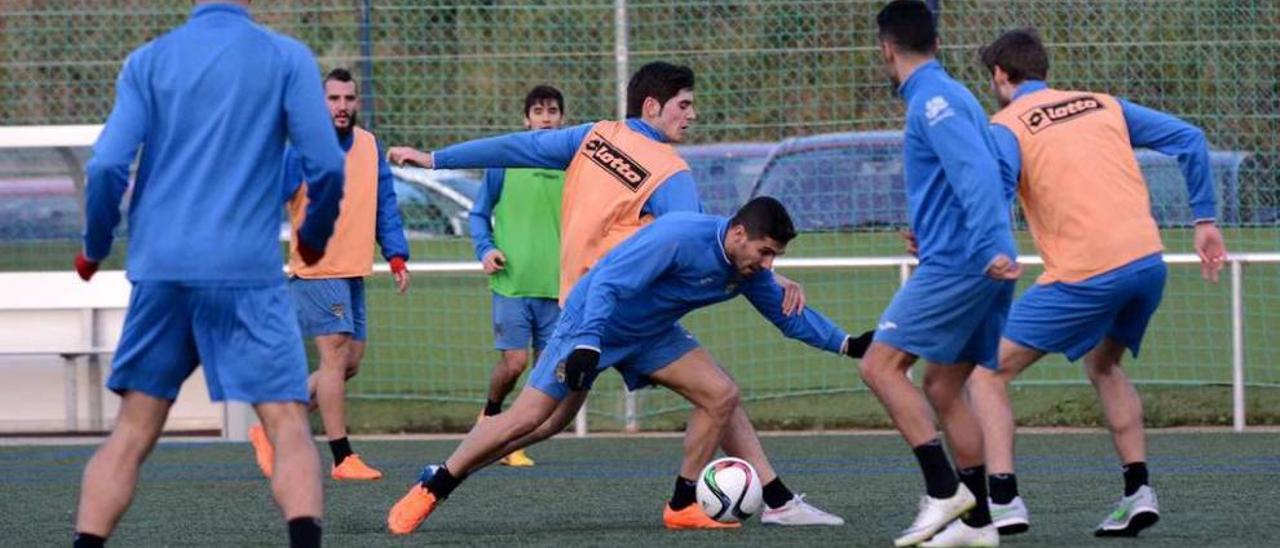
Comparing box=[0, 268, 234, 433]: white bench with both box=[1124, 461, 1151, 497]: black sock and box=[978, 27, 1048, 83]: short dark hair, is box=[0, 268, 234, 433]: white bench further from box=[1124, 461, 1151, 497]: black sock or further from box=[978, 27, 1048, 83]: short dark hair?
box=[1124, 461, 1151, 497]: black sock

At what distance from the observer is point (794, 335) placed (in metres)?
7.74

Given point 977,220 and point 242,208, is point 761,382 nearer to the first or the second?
point 977,220

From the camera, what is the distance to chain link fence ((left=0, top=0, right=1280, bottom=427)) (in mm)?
12594

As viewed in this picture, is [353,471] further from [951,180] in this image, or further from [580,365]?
[951,180]

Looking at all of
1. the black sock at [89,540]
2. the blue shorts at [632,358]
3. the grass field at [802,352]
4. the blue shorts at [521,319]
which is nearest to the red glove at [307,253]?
the black sock at [89,540]

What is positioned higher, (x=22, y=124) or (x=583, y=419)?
(x=22, y=124)

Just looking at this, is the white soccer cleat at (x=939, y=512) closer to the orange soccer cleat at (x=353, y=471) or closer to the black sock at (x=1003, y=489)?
the black sock at (x=1003, y=489)

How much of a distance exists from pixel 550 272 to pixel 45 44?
4.38 metres

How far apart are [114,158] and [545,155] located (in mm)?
3089

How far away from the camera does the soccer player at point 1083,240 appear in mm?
7242

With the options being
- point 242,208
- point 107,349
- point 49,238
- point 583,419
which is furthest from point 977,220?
point 49,238

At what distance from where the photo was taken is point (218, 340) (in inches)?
225

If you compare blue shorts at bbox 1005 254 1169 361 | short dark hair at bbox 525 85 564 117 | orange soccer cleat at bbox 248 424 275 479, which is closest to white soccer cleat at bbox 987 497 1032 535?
blue shorts at bbox 1005 254 1169 361

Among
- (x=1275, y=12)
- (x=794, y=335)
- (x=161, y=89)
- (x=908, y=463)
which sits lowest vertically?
(x=908, y=463)
